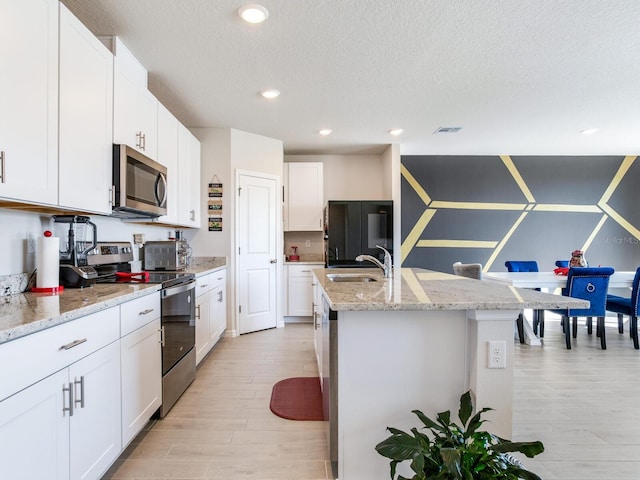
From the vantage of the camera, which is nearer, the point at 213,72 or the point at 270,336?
the point at 213,72

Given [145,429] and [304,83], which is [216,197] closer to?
[304,83]

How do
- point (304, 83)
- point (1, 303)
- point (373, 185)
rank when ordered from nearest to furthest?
point (1, 303), point (304, 83), point (373, 185)

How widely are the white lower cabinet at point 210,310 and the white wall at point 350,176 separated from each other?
2287mm

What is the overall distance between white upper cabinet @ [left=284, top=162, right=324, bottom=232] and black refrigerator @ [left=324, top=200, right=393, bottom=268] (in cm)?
35

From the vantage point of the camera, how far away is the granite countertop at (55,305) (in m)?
1.09

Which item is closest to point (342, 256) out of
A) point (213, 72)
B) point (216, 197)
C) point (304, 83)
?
point (216, 197)

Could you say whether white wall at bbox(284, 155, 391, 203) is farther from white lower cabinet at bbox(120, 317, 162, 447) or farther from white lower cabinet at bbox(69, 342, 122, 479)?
white lower cabinet at bbox(69, 342, 122, 479)

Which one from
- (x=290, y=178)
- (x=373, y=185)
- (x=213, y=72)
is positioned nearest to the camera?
(x=213, y=72)

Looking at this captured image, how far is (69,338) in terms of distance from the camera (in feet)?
4.21

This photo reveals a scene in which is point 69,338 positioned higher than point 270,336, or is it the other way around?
point 69,338

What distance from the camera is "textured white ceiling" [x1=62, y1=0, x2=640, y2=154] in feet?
6.69

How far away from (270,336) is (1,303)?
290 centimetres

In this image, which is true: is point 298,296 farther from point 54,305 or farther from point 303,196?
point 54,305

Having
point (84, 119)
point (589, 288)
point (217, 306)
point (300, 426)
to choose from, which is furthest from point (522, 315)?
point (84, 119)
